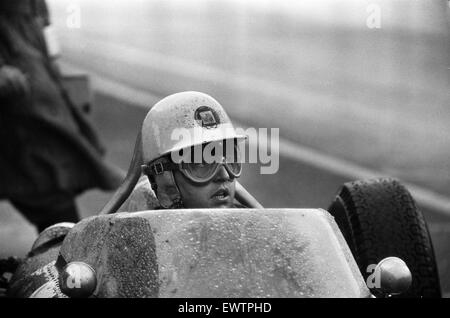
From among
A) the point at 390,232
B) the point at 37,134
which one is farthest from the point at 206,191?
the point at 37,134

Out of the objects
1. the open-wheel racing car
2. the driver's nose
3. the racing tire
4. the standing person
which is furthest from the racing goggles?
the standing person

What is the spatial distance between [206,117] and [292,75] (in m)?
5.19

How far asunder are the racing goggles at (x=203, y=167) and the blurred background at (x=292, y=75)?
4586 millimetres

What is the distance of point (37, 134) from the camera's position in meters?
7.08

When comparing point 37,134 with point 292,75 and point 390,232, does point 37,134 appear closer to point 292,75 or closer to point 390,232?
point 292,75

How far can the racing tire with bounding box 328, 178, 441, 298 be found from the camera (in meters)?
4.41

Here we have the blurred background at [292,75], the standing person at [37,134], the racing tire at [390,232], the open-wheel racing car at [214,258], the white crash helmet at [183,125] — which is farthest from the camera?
the blurred background at [292,75]

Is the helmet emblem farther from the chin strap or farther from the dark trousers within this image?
the dark trousers

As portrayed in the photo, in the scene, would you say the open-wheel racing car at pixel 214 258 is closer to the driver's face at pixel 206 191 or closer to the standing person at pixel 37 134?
the driver's face at pixel 206 191

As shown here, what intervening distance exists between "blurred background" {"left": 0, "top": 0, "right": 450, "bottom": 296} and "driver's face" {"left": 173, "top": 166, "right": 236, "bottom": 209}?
463 centimetres

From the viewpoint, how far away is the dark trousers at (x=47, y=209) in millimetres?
7125

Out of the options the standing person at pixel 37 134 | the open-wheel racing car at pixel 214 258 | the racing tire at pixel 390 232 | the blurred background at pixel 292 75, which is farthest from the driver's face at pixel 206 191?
the blurred background at pixel 292 75
